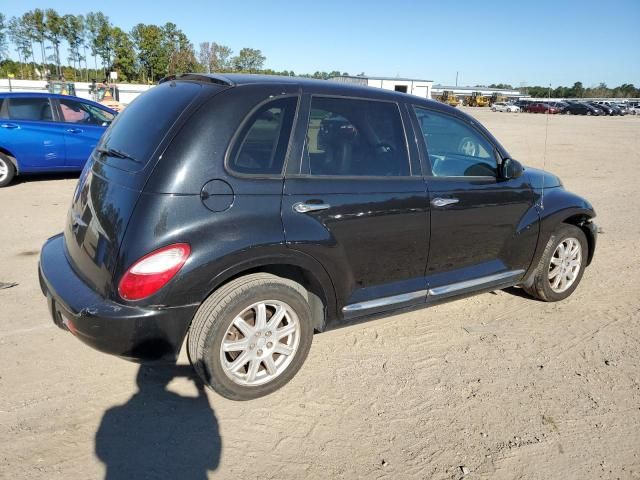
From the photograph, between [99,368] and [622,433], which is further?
[99,368]

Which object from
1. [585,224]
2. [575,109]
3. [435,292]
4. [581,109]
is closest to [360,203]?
[435,292]

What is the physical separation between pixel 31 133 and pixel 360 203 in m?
7.81

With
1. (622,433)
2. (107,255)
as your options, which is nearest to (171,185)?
(107,255)

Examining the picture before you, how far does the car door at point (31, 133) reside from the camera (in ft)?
28.4

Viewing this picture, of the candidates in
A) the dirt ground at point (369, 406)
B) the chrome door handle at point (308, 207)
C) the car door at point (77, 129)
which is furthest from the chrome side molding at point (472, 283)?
the car door at point (77, 129)

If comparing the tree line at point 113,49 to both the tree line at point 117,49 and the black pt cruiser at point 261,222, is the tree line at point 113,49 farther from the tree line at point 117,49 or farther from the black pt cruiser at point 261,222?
the black pt cruiser at point 261,222

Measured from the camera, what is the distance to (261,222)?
285 centimetres

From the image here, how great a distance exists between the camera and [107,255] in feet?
8.89

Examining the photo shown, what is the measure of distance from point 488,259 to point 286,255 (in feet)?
6.24

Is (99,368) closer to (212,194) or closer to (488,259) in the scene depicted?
(212,194)

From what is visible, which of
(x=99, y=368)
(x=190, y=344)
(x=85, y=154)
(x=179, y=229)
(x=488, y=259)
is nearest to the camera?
(x=179, y=229)

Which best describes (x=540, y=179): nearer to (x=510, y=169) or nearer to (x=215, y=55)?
(x=510, y=169)

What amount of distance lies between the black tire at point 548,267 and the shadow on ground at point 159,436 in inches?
120

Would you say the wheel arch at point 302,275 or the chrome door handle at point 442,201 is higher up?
the chrome door handle at point 442,201
